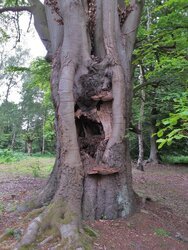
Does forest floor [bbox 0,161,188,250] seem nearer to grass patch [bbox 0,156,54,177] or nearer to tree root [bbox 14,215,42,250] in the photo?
tree root [bbox 14,215,42,250]

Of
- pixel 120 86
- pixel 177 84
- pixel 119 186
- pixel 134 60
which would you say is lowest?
pixel 119 186

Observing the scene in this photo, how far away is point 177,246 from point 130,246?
86 cm

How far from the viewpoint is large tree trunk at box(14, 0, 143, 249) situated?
471cm

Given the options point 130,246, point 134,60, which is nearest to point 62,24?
point 134,60

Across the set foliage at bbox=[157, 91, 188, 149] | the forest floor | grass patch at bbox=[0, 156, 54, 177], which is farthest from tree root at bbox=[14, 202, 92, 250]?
grass patch at bbox=[0, 156, 54, 177]

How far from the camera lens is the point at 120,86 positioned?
4996 mm

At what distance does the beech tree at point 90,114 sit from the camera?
470 centimetres

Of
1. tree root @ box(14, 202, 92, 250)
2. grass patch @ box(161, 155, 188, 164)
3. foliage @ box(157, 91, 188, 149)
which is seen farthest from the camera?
grass patch @ box(161, 155, 188, 164)

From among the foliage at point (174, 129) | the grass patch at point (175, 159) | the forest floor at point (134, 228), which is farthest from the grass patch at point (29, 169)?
the foliage at point (174, 129)

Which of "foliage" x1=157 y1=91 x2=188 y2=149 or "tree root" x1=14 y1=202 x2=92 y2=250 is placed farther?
"tree root" x1=14 y1=202 x2=92 y2=250

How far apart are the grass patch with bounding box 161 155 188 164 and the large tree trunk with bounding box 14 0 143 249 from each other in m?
14.0

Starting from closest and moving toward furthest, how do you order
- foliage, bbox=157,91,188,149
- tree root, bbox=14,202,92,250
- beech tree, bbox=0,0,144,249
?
foliage, bbox=157,91,188,149 < tree root, bbox=14,202,92,250 < beech tree, bbox=0,0,144,249

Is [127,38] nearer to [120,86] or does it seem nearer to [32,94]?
[120,86]

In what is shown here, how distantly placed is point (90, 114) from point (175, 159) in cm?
1573
